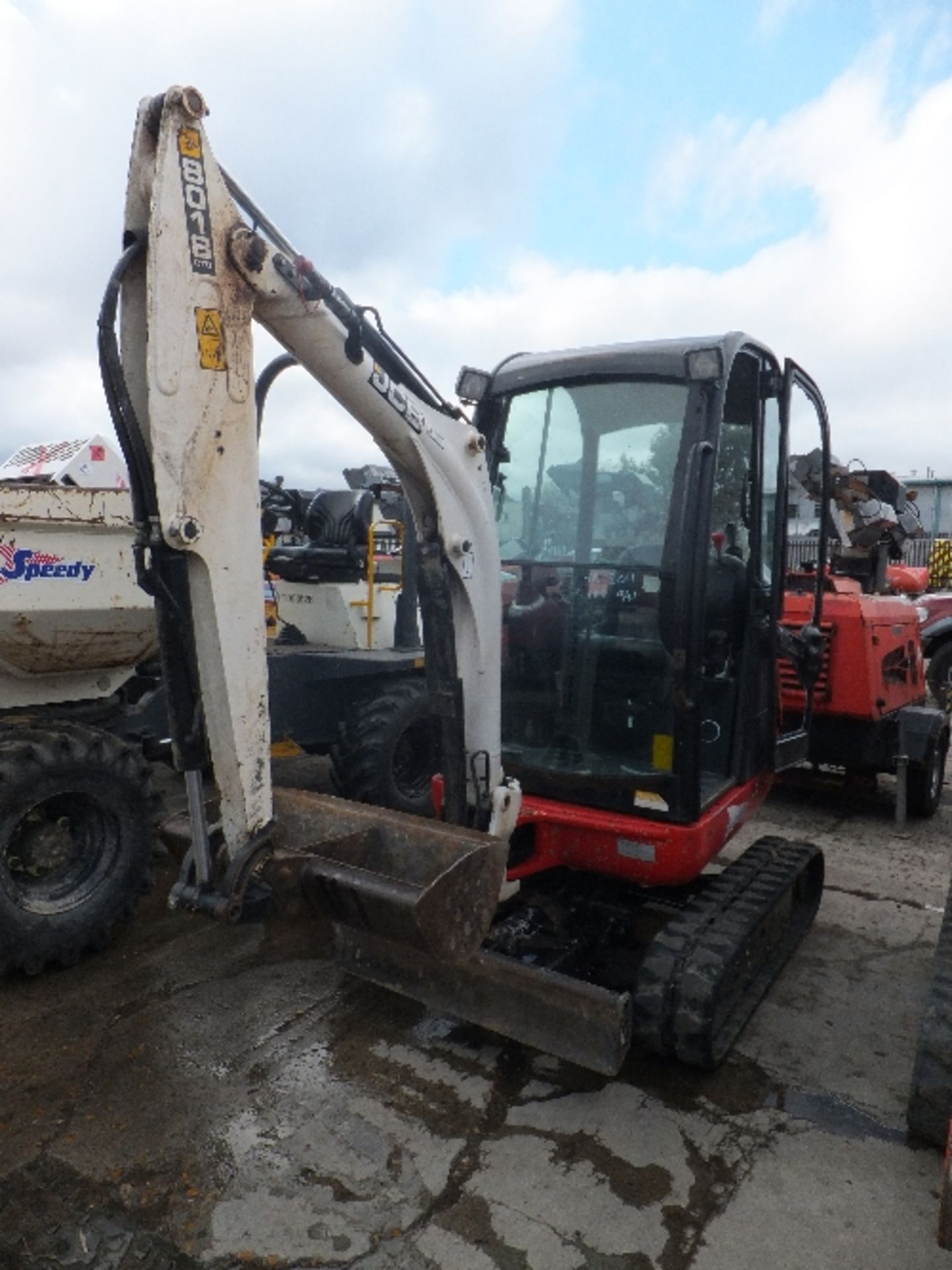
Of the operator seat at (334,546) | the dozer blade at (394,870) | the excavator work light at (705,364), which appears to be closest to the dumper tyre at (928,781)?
the excavator work light at (705,364)

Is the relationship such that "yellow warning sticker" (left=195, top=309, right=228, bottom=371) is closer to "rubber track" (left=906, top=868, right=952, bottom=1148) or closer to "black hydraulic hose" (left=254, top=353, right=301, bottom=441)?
"black hydraulic hose" (left=254, top=353, right=301, bottom=441)

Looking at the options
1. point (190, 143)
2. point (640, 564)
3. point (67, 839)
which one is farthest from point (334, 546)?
point (190, 143)

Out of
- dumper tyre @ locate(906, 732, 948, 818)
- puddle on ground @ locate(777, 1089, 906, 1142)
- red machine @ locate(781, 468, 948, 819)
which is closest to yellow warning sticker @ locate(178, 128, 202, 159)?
puddle on ground @ locate(777, 1089, 906, 1142)

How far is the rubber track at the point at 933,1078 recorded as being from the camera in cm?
266

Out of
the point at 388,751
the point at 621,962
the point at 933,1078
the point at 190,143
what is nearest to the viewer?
the point at 190,143

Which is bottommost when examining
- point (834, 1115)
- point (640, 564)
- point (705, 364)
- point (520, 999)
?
point (834, 1115)

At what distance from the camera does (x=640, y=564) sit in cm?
343

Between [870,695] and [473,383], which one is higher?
[473,383]

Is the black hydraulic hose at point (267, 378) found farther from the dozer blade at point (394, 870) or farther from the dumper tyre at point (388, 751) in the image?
the dumper tyre at point (388, 751)

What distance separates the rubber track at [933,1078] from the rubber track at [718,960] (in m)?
0.61

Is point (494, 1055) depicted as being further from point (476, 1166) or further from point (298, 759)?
point (298, 759)

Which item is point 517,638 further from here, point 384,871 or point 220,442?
point 220,442

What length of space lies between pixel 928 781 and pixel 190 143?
604 cm

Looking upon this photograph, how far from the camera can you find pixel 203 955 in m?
4.06
